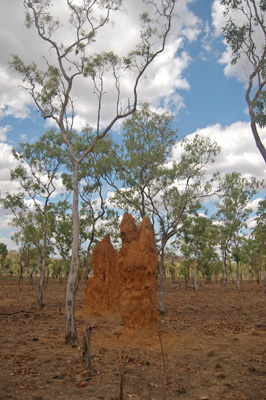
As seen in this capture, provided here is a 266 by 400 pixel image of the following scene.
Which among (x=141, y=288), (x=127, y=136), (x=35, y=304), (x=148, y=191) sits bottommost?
(x=35, y=304)

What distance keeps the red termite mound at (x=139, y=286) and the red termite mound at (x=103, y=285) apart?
6.42 metres

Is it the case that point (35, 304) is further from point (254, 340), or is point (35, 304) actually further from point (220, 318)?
point (254, 340)

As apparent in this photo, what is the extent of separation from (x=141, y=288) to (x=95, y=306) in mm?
7374

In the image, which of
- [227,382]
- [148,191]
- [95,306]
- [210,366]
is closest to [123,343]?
[210,366]

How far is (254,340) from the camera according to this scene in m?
11.0

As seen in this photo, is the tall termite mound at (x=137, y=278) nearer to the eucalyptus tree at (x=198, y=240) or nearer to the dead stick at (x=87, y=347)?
the dead stick at (x=87, y=347)

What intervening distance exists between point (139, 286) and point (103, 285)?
7129 millimetres

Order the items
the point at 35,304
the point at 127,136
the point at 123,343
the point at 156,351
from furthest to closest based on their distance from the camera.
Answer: the point at 35,304
the point at 127,136
the point at 123,343
the point at 156,351

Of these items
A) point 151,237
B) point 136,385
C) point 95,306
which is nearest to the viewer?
point 136,385

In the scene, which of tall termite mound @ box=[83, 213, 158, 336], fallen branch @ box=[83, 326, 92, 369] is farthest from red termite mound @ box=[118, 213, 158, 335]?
fallen branch @ box=[83, 326, 92, 369]

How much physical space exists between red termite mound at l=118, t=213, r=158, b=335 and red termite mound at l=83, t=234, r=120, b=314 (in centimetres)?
642

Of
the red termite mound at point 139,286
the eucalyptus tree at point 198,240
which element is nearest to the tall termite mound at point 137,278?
the red termite mound at point 139,286

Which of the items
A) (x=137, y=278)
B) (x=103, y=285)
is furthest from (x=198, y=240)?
(x=137, y=278)

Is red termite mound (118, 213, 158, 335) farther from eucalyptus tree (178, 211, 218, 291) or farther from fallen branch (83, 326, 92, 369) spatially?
eucalyptus tree (178, 211, 218, 291)
